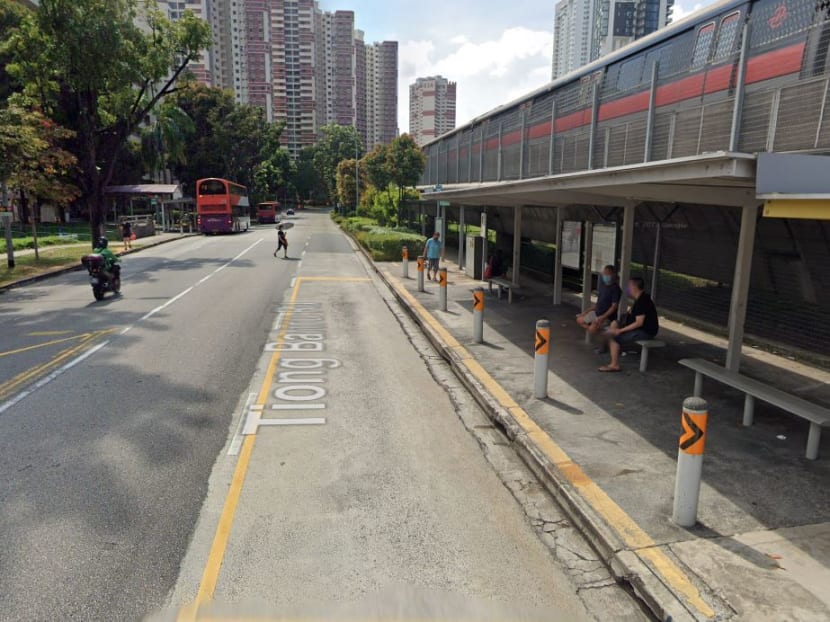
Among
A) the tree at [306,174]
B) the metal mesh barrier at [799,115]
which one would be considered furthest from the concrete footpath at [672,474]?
the tree at [306,174]

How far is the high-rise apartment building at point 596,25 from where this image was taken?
126 metres

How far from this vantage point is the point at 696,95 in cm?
1003

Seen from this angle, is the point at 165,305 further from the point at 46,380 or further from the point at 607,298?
the point at 607,298

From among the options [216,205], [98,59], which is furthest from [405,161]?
[216,205]

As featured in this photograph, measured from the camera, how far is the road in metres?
3.80

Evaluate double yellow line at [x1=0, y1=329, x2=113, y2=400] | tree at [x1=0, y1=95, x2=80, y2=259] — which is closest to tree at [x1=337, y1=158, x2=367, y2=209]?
tree at [x1=0, y1=95, x2=80, y2=259]

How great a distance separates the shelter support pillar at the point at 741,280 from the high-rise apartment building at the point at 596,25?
121101 mm

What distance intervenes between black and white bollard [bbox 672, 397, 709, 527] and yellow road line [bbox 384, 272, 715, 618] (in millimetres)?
359

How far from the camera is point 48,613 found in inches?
137

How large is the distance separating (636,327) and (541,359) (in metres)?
1.96

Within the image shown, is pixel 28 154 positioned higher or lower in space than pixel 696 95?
lower

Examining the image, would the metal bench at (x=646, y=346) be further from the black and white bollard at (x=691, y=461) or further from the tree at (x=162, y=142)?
the tree at (x=162, y=142)

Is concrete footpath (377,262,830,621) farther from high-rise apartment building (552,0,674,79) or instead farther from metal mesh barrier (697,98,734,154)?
high-rise apartment building (552,0,674,79)

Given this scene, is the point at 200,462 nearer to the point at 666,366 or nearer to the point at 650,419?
the point at 650,419
